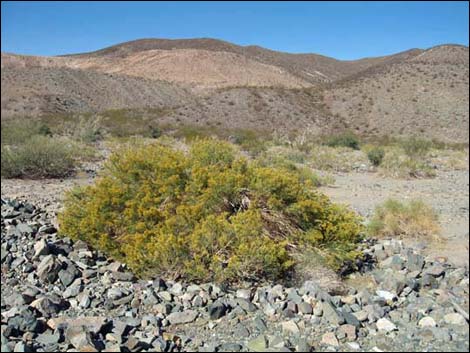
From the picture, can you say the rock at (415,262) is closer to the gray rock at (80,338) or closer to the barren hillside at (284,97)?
the gray rock at (80,338)

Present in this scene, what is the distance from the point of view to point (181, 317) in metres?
4.89

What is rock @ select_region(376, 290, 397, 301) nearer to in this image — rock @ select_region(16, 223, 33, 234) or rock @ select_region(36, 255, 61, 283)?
rock @ select_region(36, 255, 61, 283)

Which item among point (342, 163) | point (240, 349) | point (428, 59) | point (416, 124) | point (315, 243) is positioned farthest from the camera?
point (428, 59)

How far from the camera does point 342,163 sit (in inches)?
791

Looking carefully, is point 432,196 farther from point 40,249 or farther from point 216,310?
point 40,249

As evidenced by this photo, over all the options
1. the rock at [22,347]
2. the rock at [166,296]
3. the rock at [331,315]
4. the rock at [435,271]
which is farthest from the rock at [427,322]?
the rock at [22,347]

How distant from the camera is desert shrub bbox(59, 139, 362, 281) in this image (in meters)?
5.71

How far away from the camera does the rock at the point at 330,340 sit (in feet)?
14.5

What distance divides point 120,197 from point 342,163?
47.6 ft

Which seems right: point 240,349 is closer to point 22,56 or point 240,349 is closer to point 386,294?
point 386,294

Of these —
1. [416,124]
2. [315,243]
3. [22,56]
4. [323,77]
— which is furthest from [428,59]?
[315,243]

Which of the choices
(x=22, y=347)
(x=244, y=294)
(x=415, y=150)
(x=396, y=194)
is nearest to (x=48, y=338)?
(x=22, y=347)

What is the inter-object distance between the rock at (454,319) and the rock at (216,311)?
6.54 ft

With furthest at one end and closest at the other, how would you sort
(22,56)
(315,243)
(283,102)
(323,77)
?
(323,77) → (22,56) → (283,102) → (315,243)
